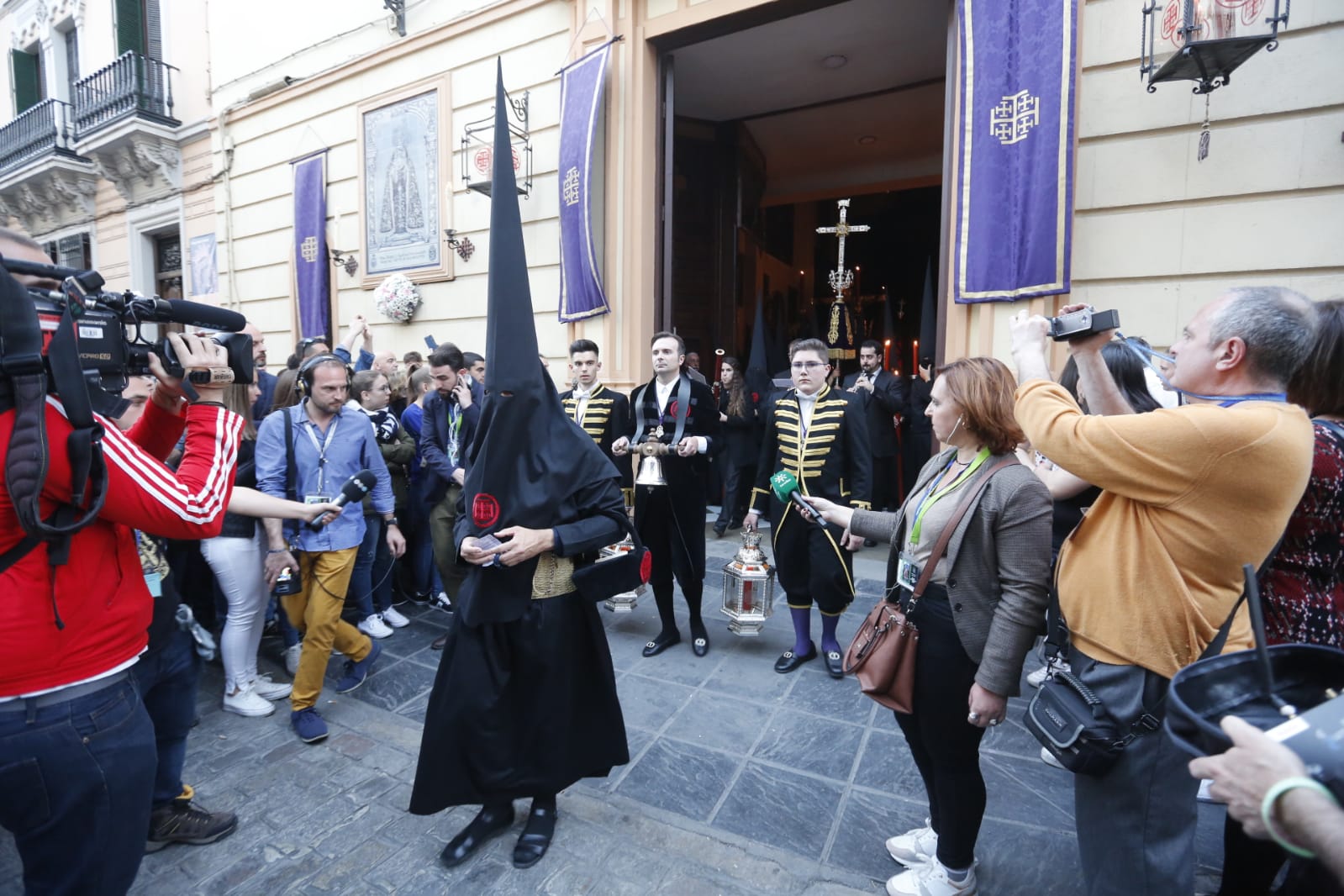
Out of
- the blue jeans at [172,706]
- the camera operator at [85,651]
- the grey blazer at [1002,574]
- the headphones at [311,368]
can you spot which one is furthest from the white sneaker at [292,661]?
the grey blazer at [1002,574]

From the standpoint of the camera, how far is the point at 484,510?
2240 mm

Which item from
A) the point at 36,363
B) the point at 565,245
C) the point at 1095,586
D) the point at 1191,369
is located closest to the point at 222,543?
the point at 36,363

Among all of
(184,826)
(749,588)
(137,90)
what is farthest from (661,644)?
(137,90)

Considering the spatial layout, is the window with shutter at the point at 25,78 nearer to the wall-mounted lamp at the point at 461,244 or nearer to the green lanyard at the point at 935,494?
the wall-mounted lamp at the point at 461,244

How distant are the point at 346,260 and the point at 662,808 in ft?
29.0

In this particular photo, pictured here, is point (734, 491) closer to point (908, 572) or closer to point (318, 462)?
point (318, 462)

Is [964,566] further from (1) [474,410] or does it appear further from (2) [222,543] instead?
(2) [222,543]

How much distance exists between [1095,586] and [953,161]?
4857 mm

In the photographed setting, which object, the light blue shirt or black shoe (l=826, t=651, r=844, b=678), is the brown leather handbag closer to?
black shoe (l=826, t=651, r=844, b=678)

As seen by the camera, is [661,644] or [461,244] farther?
[461,244]

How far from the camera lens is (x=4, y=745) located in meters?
1.45

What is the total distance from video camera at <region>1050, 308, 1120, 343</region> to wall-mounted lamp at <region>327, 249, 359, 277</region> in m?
9.39

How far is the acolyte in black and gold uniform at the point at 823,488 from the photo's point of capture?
158 inches

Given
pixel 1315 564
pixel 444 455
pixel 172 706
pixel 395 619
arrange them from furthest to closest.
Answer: pixel 395 619 → pixel 444 455 → pixel 172 706 → pixel 1315 564
